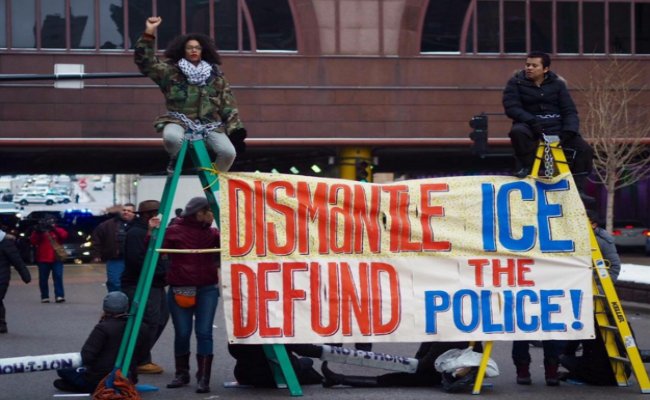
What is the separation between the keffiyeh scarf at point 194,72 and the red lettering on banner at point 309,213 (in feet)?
3.94

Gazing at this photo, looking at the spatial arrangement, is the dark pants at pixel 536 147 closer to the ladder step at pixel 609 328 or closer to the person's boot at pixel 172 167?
the ladder step at pixel 609 328

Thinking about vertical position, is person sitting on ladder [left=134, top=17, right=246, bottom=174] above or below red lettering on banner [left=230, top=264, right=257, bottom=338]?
above

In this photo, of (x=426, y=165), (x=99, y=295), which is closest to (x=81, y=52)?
(x=99, y=295)

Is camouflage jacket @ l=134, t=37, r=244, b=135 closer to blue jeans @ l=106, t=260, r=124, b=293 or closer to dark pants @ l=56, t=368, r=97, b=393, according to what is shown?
dark pants @ l=56, t=368, r=97, b=393

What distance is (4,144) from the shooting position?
33.4 m

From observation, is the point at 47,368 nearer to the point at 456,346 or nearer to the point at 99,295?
the point at 456,346

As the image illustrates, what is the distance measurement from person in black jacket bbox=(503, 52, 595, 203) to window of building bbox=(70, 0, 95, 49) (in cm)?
2694

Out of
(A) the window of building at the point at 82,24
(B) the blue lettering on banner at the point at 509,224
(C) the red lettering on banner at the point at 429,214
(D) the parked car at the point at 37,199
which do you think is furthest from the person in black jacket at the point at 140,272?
(D) the parked car at the point at 37,199

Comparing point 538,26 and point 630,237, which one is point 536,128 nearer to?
point 538,26

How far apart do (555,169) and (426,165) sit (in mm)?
41231

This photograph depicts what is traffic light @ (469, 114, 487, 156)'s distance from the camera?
73.4ft

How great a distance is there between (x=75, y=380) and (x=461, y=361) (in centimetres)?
333

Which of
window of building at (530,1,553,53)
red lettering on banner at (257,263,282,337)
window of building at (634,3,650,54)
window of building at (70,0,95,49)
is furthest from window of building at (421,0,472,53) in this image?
red lettering on banner at (257,263,282,337)

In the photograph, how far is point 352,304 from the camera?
8.47m
